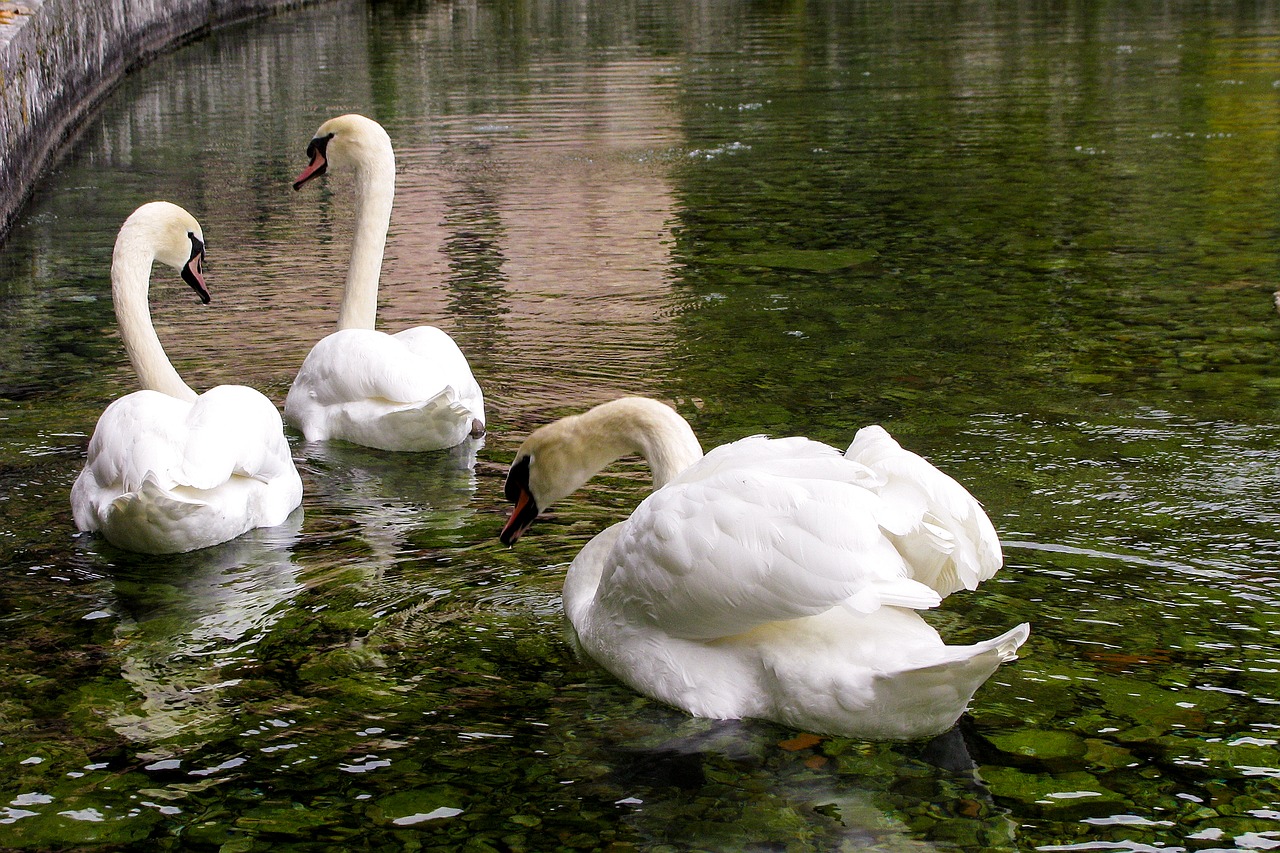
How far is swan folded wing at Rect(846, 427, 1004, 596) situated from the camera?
3.54 meters

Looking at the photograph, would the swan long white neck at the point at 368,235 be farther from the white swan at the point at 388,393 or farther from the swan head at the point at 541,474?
the swan head at the point at 541,474

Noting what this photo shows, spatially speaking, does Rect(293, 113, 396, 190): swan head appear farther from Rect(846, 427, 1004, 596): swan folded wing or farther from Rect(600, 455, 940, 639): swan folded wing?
Rect(846, 427, 1004, 596): swan folded wing

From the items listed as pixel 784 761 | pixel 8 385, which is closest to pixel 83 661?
pixel 784 761

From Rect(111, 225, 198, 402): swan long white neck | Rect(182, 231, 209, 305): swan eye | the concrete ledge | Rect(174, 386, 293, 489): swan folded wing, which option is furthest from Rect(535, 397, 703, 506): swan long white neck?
the concrete ledge

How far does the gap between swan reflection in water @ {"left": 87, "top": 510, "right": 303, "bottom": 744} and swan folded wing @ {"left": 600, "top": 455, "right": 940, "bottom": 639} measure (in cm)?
114

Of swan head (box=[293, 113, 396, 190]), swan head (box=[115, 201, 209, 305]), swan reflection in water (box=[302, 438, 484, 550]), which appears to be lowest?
swan reflection in water (box=[302, 438, 484, 550])

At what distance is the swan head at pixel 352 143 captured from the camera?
7336mm

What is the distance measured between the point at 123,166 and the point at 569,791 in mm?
11429

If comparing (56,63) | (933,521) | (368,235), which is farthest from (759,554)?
(56,63)

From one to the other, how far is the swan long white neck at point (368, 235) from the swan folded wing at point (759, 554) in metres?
3.66

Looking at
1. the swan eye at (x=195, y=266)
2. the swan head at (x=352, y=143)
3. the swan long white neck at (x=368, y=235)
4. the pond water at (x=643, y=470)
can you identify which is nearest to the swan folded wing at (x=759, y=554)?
the pond water at (x=643, y=470)

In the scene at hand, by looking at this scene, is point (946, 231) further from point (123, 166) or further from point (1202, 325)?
point (123, 166)

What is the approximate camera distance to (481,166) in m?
13.1

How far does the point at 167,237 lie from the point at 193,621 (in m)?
2.37
